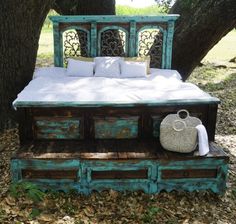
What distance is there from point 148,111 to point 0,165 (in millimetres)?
1741

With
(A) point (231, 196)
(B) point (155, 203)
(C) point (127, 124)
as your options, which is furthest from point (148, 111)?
(A) point (231, 196)

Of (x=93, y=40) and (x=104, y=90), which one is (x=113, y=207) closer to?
(x=104, y=90)

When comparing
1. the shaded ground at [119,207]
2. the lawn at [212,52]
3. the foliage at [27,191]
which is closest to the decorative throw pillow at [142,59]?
the shaded ground at [119,207]

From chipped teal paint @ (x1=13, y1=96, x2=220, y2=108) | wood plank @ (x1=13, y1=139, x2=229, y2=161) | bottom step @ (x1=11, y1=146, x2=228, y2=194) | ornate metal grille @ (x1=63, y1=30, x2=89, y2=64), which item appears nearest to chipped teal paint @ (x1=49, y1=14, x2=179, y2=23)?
ornate metal grille @ (x1=63, y1=30, x2=89, y2=64)

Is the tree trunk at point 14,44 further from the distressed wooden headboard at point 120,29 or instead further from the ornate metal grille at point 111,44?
the ornate metal grille at point 111,44

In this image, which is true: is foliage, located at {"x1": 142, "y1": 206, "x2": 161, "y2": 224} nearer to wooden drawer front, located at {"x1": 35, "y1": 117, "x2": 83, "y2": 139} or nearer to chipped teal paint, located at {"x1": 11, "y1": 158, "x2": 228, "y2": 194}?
chipped teal paint, located at {"x1": 11, "y1": 158, "x2": 228, "y2": 194}

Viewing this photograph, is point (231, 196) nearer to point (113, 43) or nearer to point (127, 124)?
point (127, 124)

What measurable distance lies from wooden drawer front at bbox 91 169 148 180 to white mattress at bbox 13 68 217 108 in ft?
2.34

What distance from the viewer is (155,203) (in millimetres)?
3482

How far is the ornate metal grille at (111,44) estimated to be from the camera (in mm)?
5895

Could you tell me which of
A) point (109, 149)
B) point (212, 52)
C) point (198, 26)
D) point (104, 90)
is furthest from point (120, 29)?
point (212, 52)

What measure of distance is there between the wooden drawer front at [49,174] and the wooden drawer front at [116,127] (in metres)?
0.57

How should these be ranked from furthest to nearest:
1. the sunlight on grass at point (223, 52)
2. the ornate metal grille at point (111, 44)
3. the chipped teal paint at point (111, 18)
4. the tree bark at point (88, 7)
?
the sunlight on grass at point (223, 52) < the tree bark at point (88, 7) < the ornate metal grille at point (111, 44) < the chipped teal paint at point (111, 18)

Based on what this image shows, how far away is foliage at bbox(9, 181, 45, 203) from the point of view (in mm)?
3221
